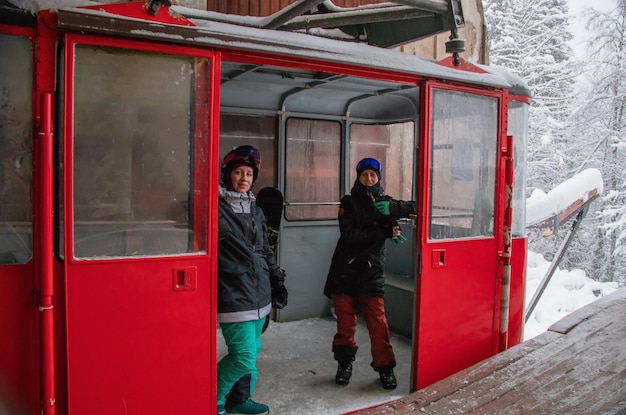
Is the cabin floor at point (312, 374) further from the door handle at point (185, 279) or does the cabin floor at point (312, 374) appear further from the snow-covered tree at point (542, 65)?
the snow-covered tree at point (542, 65)

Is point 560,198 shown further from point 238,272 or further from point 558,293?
point 238,272

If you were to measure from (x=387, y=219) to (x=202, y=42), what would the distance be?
6.58 ft

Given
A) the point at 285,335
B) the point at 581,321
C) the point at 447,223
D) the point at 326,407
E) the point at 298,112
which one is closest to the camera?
the point at 326,407

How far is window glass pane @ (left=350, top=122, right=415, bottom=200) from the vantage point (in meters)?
6.07

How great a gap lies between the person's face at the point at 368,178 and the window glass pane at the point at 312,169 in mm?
1681

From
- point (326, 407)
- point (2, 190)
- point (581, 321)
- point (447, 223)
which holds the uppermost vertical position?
point (2, 190)

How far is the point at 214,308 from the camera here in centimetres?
295

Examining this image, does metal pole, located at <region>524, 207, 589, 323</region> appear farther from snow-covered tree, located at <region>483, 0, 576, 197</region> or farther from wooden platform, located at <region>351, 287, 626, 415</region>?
snow-covered tree, located at <region>483, 0, 576, 197</region>

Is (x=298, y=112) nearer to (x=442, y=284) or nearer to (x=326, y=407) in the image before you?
(x=442, y=284)

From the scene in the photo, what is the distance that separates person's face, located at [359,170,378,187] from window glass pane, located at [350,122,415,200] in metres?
1.96

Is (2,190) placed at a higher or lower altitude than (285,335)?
higher

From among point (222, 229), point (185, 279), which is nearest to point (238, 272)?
point (222, 229)

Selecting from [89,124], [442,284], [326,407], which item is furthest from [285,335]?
[89,124]

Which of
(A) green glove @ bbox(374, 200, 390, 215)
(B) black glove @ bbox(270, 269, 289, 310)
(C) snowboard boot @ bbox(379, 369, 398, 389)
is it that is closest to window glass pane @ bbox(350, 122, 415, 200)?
(A) green glove @ bbox(374, 200, 390, 215)
